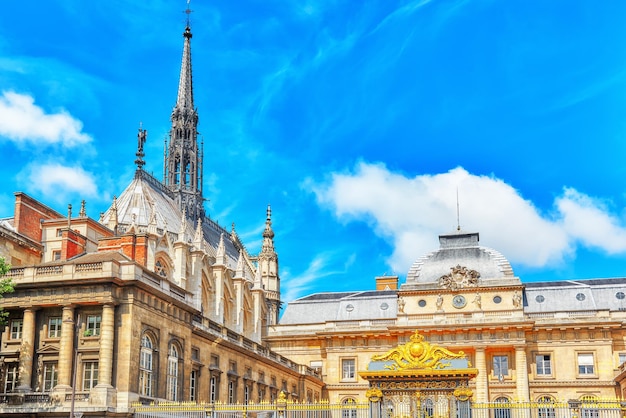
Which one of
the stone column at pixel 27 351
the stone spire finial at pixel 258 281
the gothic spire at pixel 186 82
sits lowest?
the stone column at pixel 27 351

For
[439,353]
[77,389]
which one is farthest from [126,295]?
[439,353]

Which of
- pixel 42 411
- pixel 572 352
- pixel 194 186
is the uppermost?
pixel 194 186

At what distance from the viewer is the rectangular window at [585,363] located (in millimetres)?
59531

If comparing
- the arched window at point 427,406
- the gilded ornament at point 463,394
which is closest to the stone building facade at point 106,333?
the arched window at point 427,406

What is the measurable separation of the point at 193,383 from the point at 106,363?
8099 millimetres

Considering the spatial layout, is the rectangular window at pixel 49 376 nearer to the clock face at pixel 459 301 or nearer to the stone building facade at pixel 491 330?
the stone building facade at pixel 491 330

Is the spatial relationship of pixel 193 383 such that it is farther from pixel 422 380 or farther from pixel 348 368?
pixel 348 368

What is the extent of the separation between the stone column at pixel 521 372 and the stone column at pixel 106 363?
113 feet

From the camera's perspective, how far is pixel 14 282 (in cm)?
3466

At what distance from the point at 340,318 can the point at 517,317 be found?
50.0 ft

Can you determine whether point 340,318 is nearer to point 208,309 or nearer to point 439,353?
point 208,309

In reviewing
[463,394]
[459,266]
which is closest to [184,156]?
[459,266]

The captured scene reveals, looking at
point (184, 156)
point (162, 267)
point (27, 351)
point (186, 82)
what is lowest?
point (27, 351)

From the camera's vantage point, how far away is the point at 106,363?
33.2 metres
